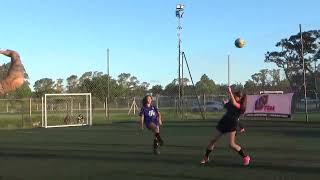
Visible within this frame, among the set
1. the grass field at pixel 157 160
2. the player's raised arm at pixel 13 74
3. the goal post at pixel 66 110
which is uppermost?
the player's raised arm at pixel 13 74

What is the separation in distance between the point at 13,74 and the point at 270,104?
34138 millimetres

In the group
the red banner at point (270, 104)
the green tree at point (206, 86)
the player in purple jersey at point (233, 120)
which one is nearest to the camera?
the player in purple jersey at point (233, 120)

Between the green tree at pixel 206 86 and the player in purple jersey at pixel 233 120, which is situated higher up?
the green tree at pixel 206 86

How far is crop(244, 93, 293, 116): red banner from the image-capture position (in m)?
35.5

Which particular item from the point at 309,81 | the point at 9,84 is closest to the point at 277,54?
the point at 309,81

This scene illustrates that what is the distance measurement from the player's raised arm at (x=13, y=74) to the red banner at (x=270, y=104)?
32.4 metres

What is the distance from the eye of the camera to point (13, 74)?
3.64 m

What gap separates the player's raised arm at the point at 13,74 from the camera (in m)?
3.65

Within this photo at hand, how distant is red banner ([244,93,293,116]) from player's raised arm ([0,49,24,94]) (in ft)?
106

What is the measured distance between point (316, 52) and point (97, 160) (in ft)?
218

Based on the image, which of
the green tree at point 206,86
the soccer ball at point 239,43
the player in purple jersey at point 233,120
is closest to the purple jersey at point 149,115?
the player in purple jersey at point 233,120

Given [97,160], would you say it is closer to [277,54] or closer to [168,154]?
[168,154]

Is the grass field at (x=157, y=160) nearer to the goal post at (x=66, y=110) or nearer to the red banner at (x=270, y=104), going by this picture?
the red banner at (x=270, y=104)

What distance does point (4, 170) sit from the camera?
13.8 meters
